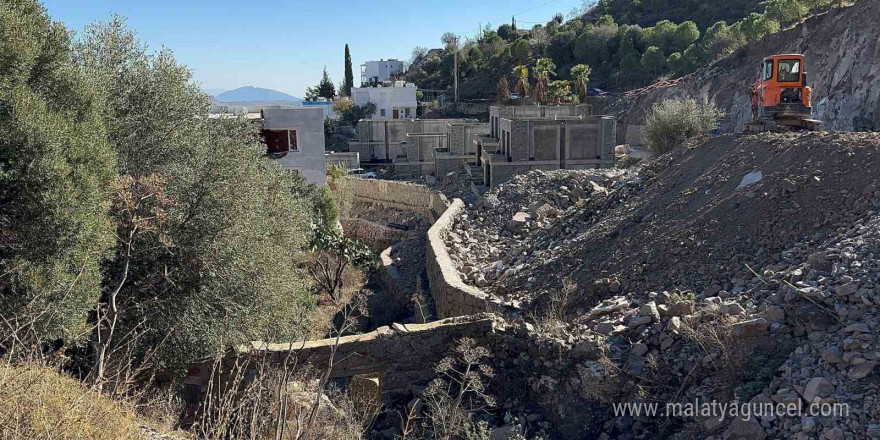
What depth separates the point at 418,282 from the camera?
18.1 meters

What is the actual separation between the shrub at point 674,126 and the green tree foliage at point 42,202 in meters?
19.0

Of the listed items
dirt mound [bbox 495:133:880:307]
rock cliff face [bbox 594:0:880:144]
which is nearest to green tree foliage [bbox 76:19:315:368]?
dirt mound [bbox 495:133:880:307]

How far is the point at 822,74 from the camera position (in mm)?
28188

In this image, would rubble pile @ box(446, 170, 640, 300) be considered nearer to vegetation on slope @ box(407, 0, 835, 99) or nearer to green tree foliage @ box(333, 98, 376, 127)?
vegetation on slope @ box(407, 0, 835, 99)

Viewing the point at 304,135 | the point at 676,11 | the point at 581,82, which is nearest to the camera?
the point at 304,135

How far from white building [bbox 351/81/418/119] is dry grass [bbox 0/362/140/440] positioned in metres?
52.9

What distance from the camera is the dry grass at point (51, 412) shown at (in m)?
4.99

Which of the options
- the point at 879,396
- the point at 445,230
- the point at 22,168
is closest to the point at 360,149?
the point at 445,230

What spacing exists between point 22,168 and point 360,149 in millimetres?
34556

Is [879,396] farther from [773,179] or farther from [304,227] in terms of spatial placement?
[304,227]

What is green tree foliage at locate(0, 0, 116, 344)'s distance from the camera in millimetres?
7113

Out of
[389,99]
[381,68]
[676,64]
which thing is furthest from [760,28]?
[381,68]

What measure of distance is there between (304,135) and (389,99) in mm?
36705

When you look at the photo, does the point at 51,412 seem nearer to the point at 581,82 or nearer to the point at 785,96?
the point at 785,96
